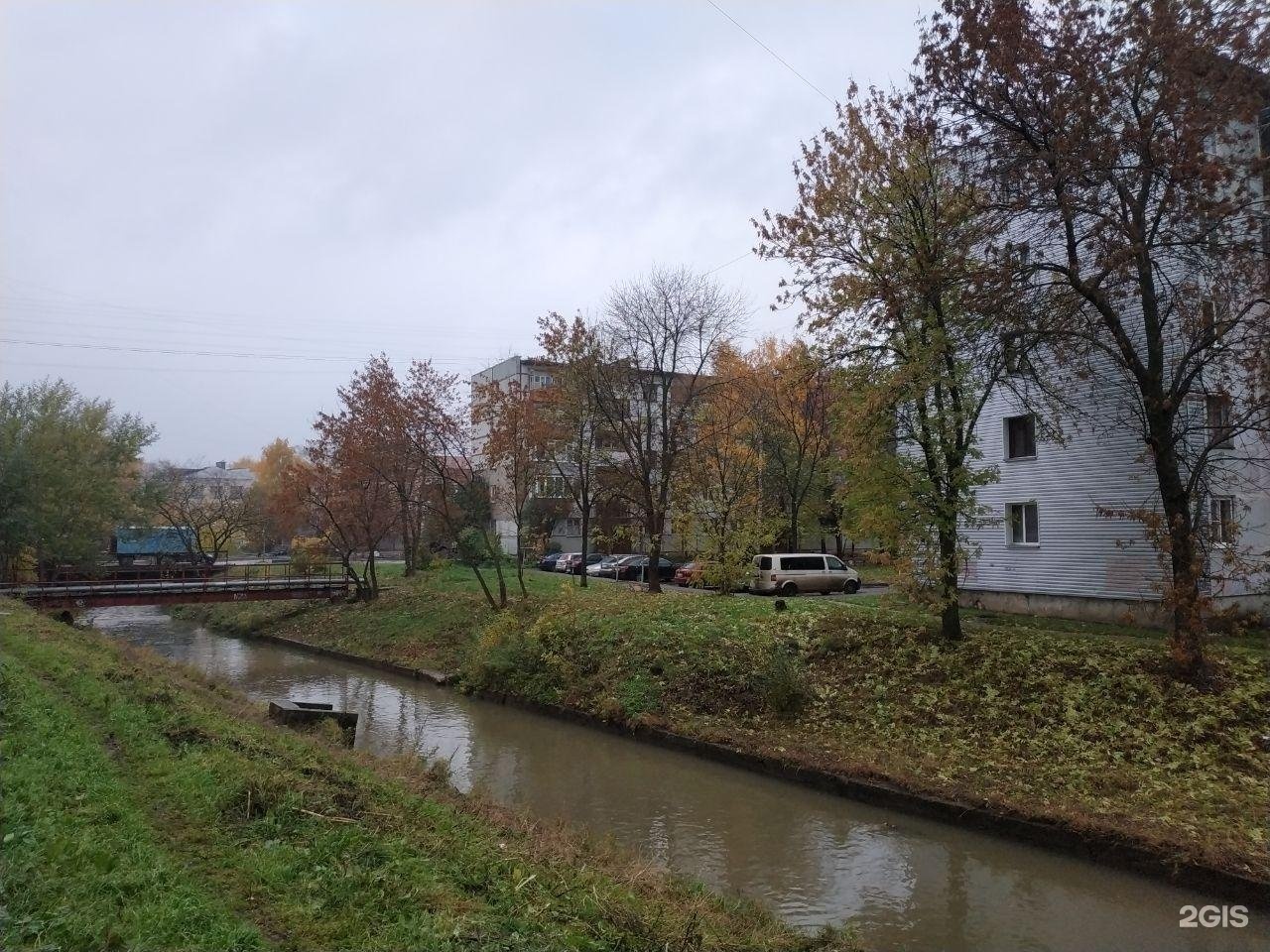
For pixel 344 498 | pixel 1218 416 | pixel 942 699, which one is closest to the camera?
pixel 942 699

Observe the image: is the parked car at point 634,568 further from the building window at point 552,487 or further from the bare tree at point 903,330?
the bare tree at point 903,330

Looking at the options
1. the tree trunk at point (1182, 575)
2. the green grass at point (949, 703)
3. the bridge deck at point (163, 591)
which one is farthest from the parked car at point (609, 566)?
the tree trunk at point (1182, 575)

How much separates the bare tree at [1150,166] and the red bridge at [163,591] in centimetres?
3246

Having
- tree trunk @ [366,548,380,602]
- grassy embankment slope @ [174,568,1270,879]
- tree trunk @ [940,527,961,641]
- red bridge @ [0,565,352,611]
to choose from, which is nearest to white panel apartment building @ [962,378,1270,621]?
tree trunk @ [940,527,961,641]

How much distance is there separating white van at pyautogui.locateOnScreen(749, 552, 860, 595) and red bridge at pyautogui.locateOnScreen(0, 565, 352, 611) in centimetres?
1926

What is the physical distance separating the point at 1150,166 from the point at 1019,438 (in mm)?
12938

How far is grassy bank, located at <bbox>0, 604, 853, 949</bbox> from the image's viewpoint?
4633 mm

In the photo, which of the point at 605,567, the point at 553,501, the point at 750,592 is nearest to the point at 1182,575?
the point at 750,592

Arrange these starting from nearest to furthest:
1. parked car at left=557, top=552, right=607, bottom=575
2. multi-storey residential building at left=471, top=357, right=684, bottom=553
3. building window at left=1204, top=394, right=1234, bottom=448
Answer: building window at left=1204, top=394, right=1234, bottom=448 → multi-storey residential building at left=471, top=357, right=684, bottom=553 → parked car at left=557, top=552, right=607, bottom=575

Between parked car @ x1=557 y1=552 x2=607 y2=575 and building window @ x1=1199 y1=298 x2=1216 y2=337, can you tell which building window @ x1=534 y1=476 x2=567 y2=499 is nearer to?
parked car @ x1=557 y1=552 x2=607 y2=575

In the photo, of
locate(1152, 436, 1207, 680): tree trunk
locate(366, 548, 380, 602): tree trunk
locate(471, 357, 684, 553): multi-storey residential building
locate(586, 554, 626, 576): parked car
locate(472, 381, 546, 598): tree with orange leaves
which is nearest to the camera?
locate(1152, 436, 1207, 680): tree trunk

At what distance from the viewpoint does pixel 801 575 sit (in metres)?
32.2

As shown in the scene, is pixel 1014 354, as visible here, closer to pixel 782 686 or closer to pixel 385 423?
pixel 782 686

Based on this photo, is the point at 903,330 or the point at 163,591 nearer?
the point at 903,330
